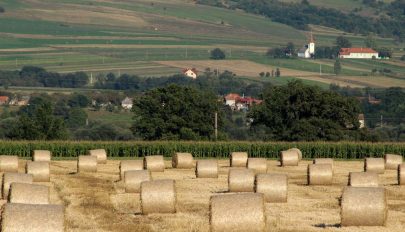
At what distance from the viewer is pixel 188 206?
33.1 meters

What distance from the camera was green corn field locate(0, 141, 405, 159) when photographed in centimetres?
7788

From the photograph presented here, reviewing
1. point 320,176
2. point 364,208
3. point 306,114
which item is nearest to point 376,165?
point 320,176

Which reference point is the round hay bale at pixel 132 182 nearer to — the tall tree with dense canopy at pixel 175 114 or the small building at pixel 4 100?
the tall tree with dense canopy at pixel 175 114

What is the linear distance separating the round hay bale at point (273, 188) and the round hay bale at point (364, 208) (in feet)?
24.8

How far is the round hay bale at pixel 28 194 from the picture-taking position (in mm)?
26484

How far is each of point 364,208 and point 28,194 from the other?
7.41 meters

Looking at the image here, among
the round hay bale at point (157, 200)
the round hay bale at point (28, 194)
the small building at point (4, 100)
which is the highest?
the round hay bale at point (28, 194)

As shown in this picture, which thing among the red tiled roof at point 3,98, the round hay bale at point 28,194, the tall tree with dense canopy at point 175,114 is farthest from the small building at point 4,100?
the round hay bale at point 28,194


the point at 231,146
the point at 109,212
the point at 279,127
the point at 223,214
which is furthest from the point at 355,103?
the point at 223,214

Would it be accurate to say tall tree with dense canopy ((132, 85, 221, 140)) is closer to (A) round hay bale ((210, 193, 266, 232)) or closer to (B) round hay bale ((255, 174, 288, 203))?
(B) round hay bale ((255, 174, 288, 203))

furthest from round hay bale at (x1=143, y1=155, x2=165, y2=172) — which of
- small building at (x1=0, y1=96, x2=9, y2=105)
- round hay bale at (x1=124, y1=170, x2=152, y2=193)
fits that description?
small building at (x1=0, y1=96, x2=9, y2=105)

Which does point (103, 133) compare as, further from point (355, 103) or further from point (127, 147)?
point (127, 147)

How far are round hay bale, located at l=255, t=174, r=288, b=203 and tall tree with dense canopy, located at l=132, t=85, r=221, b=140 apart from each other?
62196 mm

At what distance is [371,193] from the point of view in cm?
2595
